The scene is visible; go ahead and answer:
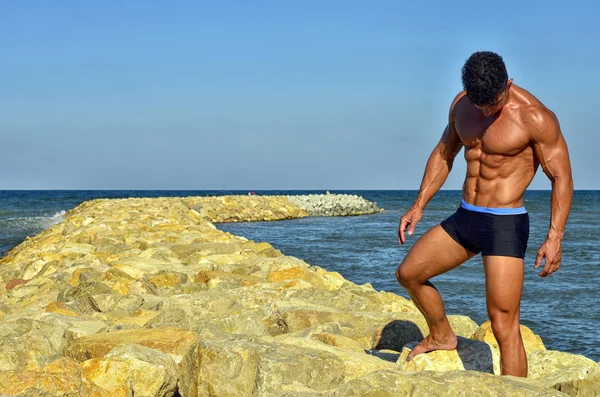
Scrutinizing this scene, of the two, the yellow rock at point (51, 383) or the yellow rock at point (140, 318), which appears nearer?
the yellow rock at point (51, 383)

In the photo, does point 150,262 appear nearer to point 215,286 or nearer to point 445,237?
point 215,286

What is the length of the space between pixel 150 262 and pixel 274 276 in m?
1.92

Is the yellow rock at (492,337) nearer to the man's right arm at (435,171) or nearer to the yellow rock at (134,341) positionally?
the man's right arm at (435,171)

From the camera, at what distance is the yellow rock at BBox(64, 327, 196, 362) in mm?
4500

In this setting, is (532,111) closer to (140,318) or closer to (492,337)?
(492,337)

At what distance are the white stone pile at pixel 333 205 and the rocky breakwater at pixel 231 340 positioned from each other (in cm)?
2873

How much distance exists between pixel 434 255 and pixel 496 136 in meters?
0.73

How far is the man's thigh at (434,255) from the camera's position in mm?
4195

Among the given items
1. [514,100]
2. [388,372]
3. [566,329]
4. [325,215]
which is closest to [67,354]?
[388,372]

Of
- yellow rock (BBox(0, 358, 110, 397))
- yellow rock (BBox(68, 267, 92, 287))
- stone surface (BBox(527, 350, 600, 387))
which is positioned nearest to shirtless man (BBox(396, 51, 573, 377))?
stone surface (BBox(527, 350, 600, 387))

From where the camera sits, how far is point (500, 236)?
3.97 metres

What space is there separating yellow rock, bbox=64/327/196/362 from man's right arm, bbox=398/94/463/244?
1.42 meters

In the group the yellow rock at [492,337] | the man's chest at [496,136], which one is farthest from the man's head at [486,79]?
the yellow rock at [492,337]

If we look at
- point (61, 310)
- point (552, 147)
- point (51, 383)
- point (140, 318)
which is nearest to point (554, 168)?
point (552, 147)
